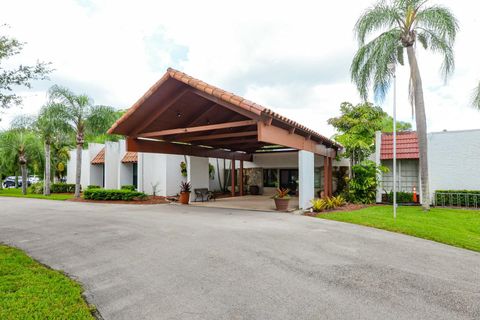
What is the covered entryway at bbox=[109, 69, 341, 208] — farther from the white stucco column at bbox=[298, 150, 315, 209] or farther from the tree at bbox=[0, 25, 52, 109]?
the tree at bbox=[0, 25, 52, 109]

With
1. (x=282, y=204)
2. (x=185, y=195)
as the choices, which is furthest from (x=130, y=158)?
(x=282, y=204)

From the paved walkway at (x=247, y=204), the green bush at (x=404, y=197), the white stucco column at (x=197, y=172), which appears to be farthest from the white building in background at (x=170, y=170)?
the green bush at (x=404, y=197)

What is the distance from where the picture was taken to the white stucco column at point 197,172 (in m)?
16.4

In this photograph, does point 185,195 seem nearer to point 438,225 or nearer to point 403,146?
point 438,225

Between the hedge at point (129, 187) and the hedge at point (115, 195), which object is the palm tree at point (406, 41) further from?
the hedge at point (129, 187)

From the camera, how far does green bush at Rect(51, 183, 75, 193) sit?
24.4 metres

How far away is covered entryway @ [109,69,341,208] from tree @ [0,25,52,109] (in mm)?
4293

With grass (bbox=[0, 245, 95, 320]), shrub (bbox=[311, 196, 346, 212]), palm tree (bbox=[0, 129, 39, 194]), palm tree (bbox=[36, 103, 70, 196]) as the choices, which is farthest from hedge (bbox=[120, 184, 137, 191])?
grass (bbox=[0, 245, 95, 320])

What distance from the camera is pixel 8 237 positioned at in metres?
7.40

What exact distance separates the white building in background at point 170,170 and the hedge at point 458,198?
5979mm

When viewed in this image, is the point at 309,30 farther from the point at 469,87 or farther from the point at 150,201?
the point at 150,201

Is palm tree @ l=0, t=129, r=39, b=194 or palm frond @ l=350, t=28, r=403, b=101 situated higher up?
palm frond @ l=350, t=28, r=403, b=101

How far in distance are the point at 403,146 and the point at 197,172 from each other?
461 inches

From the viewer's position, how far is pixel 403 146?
51.0 feet
